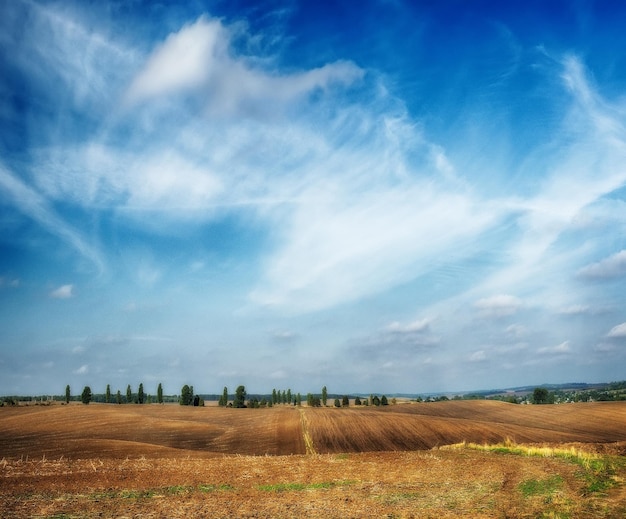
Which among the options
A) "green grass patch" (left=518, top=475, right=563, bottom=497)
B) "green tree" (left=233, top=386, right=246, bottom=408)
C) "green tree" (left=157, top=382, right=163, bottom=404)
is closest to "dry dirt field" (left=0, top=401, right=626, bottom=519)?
"green grass patch" (left=518, top=475, right=563, bottom=497)

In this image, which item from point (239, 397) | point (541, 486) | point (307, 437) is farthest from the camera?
point (239, 397)

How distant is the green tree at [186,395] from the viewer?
463ft

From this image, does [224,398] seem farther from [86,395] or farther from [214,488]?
[214,488]

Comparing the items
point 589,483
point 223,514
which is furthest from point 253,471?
point 589,483

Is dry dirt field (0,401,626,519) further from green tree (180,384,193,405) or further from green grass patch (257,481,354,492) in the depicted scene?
green tree (180,384,193,405)

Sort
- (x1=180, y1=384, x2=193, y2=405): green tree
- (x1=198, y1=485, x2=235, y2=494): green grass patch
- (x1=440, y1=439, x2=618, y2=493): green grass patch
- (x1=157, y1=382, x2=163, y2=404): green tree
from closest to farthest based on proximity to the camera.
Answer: (x1=198, y1=485, x2=235, y2=494): green grass patch
(x1=440, y1=439, x2=618, y2=493): green grass patch
(x1=180, y1=384, x2=193, y2=405): green tree
(x1=157, y1=382, x2=163, y2=404): green tree

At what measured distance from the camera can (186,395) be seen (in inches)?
5576

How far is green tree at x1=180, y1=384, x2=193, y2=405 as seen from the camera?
5551 inches

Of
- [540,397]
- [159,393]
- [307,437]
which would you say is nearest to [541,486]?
[307,437]

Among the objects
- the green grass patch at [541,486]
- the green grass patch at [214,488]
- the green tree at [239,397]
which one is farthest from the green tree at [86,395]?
the green grass patch at [541,486]

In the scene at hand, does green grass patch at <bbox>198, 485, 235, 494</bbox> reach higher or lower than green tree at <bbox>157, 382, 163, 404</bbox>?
higher

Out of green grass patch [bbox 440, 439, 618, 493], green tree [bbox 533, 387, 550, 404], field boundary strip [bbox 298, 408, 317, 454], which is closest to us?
green grass patch [bbox 440, 439, 618, 493]

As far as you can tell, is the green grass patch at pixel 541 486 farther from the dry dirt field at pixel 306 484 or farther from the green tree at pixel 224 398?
the green tree at pixel 224 398

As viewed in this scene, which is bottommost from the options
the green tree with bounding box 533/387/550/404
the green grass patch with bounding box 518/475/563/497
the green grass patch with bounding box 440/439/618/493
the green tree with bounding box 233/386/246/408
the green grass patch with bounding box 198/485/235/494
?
the green tree with bounding box 533/387/550/404
